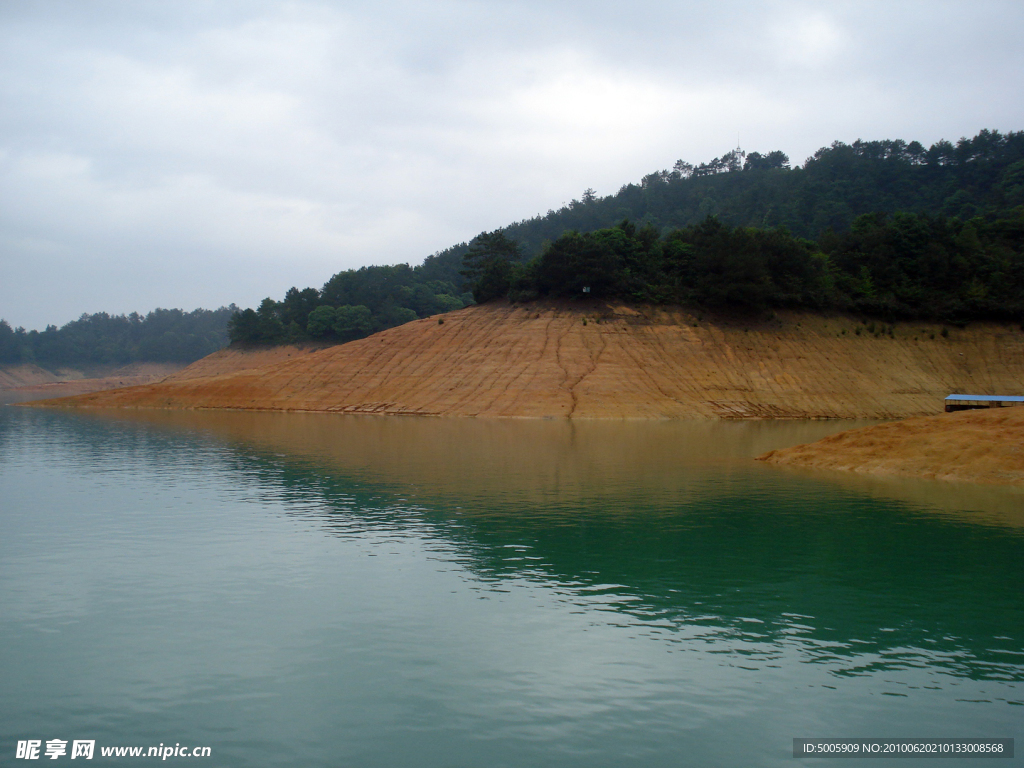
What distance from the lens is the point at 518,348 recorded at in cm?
7788

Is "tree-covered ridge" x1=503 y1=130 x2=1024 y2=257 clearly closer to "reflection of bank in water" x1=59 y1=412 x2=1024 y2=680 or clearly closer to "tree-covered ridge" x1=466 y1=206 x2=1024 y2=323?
"tree-covered ridge" x1=466 y1=206 x2=1024 y2=323

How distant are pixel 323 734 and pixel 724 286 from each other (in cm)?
7840

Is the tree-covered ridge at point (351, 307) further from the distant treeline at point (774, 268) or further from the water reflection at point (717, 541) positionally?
the water reflection at point (717, 541)

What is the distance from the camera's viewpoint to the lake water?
31.2 ft

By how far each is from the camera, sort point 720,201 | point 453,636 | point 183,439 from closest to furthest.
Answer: point 453,636 → point 183,439 → point 720,201

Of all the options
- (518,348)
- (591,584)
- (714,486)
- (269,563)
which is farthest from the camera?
(518,348)

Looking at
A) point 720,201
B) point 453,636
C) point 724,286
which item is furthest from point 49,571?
point 720,201

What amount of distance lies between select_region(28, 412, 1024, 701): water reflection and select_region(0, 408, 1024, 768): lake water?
99mm

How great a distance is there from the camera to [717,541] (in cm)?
1927

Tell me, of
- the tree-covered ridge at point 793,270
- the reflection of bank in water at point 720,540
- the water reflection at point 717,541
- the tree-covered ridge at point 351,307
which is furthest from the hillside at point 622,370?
the tree-covered ridge at point 351,307

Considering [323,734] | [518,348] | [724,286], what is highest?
[724,286]

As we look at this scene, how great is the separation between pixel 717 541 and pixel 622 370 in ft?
180

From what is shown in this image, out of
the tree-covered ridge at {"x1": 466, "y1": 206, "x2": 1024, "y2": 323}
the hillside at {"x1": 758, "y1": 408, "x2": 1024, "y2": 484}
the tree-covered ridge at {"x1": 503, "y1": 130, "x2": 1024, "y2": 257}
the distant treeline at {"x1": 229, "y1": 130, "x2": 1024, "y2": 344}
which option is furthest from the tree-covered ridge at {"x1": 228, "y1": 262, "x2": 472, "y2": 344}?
the hillside at {"x1": 758, "y1": 408, "x2": 1024, "y2": 484}

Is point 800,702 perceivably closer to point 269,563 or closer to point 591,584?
point 591,584
